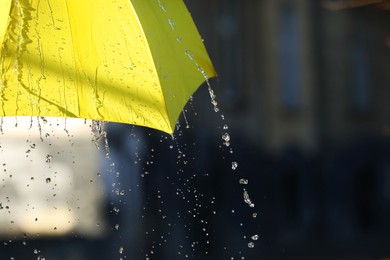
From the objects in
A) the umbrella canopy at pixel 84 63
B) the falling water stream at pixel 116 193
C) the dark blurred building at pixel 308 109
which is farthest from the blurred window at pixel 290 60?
the umbrella canopy at pixel 84 63

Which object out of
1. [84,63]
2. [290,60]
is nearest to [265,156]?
[290,60]

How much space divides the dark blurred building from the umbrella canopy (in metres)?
11.9

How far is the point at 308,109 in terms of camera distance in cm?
1591

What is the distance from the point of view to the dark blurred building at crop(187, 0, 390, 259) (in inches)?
601

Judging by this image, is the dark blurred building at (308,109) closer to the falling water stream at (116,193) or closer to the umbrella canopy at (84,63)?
the falling water stream at (116,193)

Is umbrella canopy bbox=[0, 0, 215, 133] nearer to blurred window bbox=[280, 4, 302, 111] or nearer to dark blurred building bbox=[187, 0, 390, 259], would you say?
dark blurred building bbox=[187, 0, 390, 259]

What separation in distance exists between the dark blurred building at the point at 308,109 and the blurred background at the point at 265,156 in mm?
16

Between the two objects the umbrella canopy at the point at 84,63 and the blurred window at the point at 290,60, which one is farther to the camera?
the blurred window at the point at 290,60

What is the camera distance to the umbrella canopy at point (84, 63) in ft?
9.39

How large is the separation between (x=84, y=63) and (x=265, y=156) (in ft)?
40.7

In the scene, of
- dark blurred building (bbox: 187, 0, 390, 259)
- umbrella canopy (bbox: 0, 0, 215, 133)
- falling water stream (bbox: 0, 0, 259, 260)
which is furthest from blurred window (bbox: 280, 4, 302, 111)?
umbrella canopy (bbox: 0, 0, 215, 133)

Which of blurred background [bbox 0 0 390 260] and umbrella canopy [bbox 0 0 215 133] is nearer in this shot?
umbrella canopy [bbox 0 0 215 133]

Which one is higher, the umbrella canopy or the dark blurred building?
the umbrella canopy

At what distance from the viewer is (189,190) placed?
15.6m
